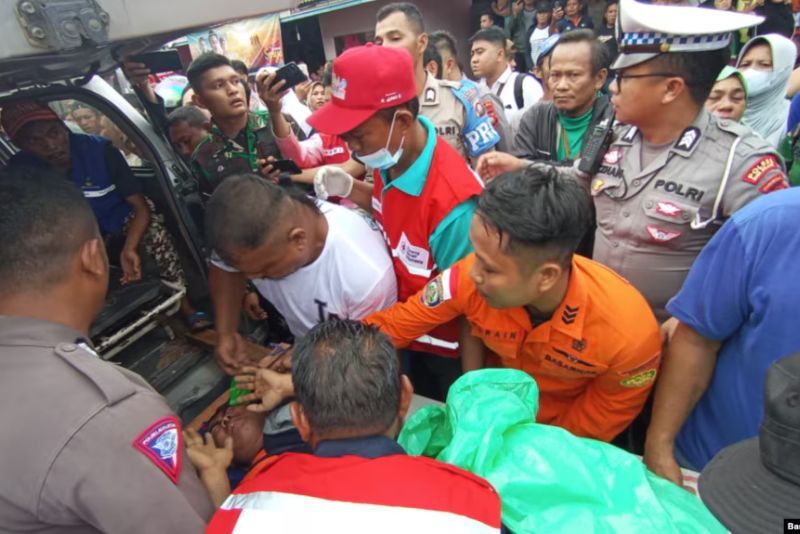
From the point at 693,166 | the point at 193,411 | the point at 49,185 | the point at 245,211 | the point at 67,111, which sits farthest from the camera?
the point at 67,111

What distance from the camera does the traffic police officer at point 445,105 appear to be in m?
3.23

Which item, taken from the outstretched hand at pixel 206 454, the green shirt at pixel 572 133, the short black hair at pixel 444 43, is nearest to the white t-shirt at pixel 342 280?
Answer: the outstretched hand at pixel 206 454

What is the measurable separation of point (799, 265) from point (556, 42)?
106 inches

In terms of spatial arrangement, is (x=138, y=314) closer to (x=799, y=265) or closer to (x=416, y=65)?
(x=416, y=65)

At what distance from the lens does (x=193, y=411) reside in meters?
2.55

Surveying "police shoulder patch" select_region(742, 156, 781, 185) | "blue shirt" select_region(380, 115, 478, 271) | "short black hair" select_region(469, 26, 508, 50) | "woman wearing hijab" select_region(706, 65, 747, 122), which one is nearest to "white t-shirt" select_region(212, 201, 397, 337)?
"blue shirt" select_region(380, 115, 478, 271)

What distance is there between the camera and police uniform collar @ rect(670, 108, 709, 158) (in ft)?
6.43

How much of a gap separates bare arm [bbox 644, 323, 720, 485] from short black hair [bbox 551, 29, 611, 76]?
2233mm

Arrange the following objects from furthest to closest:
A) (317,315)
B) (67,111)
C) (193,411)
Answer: (67,111)
(193,411)
(317,315)

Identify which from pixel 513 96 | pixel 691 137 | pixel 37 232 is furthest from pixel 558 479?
pixel 513 96

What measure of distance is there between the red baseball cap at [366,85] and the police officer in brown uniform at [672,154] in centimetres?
93

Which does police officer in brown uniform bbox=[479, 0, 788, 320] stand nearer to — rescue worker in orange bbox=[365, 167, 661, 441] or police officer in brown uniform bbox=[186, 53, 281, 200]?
rescue worker in orange bbox=[365, 167, 661, 441]

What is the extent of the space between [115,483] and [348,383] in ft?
1.81

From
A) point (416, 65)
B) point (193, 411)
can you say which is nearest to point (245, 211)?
point (193, 411)
